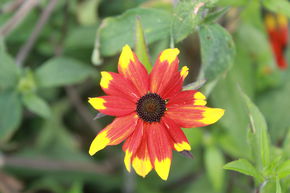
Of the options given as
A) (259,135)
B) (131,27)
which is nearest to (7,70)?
(131,27)

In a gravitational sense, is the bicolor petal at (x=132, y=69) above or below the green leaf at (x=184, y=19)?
below

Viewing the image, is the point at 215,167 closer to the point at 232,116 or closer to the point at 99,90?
the point at 232,116

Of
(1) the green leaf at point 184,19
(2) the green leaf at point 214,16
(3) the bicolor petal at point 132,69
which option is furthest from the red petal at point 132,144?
(2) the green leaf at point 214,16

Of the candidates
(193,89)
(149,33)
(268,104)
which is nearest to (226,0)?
(149,33)

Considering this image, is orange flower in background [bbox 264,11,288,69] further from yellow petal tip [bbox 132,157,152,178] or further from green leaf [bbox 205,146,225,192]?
yellow petal tip [bbox 132,157,152,178]

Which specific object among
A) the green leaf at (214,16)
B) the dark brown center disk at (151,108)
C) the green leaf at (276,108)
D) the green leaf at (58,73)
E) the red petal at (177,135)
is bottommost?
the green leaf at (276,108)

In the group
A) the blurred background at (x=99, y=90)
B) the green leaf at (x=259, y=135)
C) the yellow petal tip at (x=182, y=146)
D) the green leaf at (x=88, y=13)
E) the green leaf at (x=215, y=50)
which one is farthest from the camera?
the green leaf at (x=88, y=13)

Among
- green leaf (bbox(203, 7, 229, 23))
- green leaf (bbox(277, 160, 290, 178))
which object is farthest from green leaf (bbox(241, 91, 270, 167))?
green leaf (bbox(203, 7, 229, 23))

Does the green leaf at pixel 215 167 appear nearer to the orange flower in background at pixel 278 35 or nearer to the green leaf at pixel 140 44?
the orange flower in background at pixel 278 35
